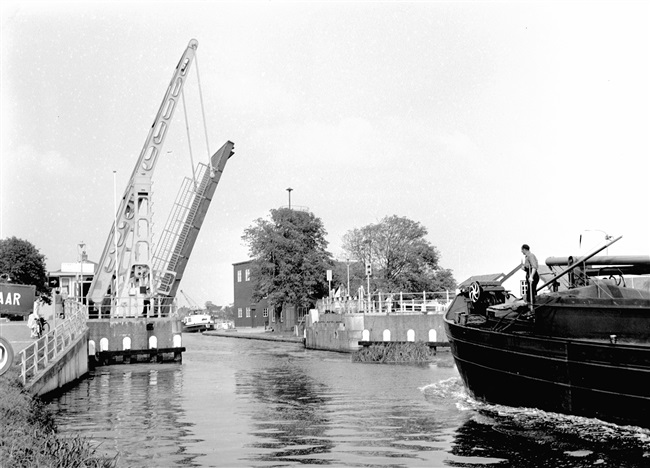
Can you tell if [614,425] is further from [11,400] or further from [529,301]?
[11,400]

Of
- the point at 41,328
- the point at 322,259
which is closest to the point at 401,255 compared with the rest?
the point at 322,259

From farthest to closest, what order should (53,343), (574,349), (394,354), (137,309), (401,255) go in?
(401,255)
(137,309)
(394,354)
(53,343)
(574,349)

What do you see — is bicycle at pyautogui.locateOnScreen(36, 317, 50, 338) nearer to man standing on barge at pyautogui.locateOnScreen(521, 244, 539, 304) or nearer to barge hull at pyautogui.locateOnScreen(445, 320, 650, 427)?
barge hull at pyautogui.locateOnScreen(445, 320, 650, 427)

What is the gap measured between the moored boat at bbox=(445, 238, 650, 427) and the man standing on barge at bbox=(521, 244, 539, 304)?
6.9 inches

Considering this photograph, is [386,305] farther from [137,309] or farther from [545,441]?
[545,441]

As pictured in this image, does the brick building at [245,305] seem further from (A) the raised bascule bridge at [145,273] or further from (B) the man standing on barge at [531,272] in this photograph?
(B) the man standing on barge at [531,272]

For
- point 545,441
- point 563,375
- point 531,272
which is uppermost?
point 531,272

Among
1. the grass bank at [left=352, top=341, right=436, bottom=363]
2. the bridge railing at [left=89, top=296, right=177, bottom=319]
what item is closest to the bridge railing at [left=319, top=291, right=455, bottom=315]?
the grass bank at [left=352, top=341, right=436, bottom=363]

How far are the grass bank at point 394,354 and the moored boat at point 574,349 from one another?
13954 mm

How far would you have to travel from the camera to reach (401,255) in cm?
5934

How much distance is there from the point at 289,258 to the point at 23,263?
20948 mm

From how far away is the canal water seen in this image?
10117mm

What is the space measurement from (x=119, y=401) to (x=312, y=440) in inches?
288

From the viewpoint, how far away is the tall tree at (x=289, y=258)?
59.6 metres
